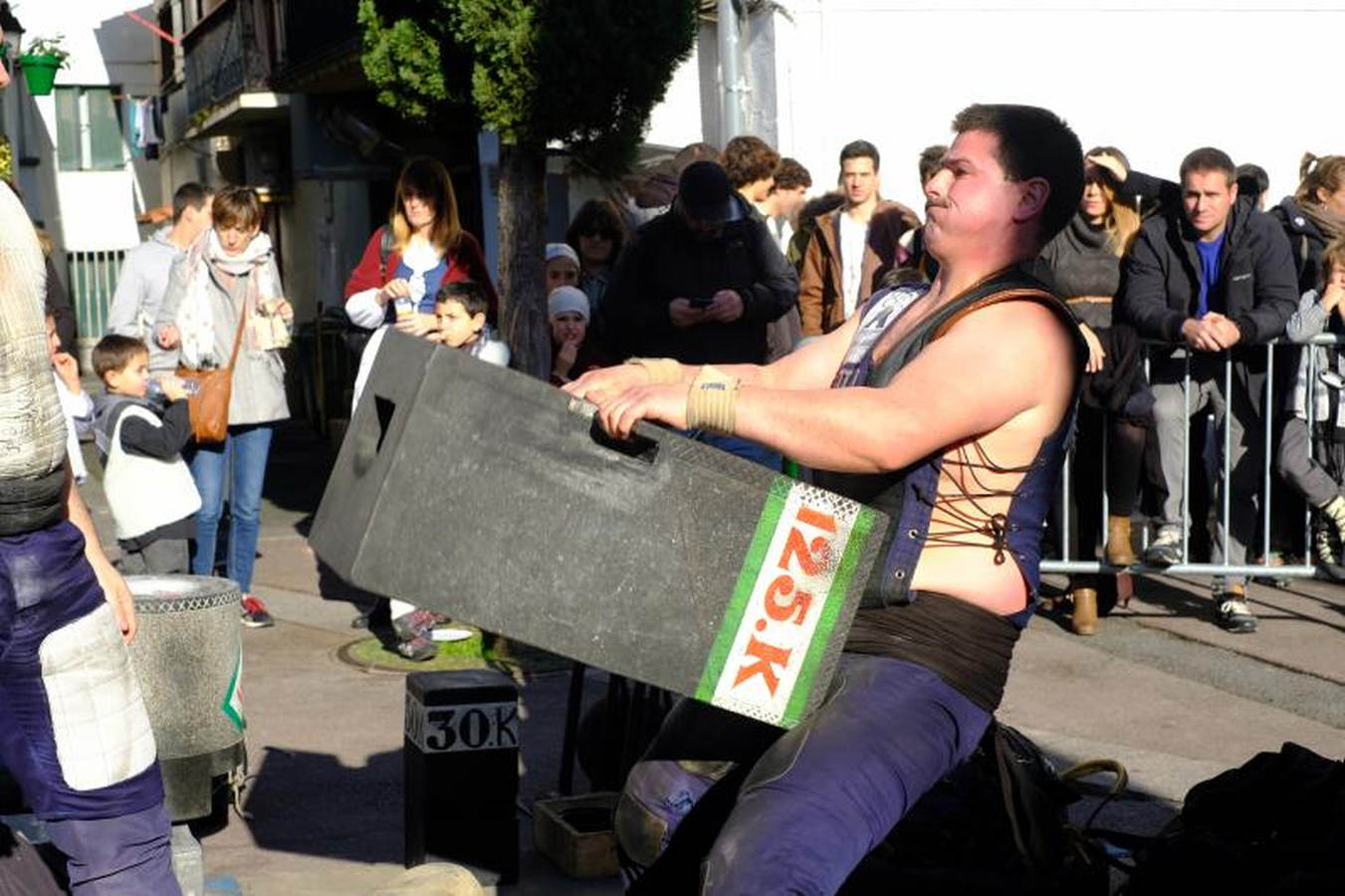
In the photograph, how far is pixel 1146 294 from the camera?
8.46 metres

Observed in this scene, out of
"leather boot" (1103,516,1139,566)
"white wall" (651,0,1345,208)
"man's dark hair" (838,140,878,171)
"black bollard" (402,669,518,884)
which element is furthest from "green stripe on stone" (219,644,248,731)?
"white wall" (651,0,1345,208)

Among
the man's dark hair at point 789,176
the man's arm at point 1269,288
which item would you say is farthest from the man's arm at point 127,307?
the man's arm at point 1269,288

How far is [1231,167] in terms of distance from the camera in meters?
8.43

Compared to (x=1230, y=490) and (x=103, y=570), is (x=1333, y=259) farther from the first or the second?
(x=103, y=570)

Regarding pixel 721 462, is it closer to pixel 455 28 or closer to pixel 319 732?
pixel 319 732

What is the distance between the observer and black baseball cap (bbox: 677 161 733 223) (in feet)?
25.2

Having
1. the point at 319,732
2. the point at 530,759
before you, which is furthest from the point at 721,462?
the point at 319,732

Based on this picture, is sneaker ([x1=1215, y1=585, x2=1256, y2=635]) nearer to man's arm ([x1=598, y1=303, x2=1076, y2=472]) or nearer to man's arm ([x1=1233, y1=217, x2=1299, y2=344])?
man's arm ([x1=1233, y1=217, x2=1299, y2=344])

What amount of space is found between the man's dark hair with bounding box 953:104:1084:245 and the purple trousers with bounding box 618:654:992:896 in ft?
3.08

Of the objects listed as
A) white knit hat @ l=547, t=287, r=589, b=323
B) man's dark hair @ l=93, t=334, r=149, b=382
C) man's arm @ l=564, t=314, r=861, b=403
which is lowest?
man's dark hair @ l=93, t=334, r=149, b=382

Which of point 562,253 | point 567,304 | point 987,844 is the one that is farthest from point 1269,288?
point 987,844

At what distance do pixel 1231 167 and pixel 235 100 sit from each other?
16324 millimetres

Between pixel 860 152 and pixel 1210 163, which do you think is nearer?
pixel 1210 163

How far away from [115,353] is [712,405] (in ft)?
16.4
